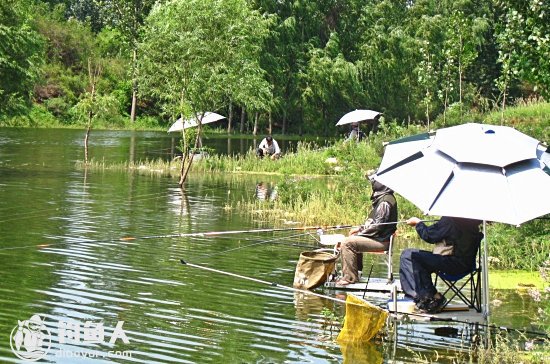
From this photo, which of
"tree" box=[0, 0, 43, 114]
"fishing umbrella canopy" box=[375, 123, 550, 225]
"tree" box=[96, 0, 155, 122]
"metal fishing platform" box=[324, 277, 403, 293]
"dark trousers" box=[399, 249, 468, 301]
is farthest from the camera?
"tree" box=[96, 0, 155, 122]

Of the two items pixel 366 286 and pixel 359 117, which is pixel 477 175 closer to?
pixel 366 286

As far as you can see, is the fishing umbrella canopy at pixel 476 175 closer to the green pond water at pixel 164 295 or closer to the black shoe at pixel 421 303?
the black shoe at pixel 421 303

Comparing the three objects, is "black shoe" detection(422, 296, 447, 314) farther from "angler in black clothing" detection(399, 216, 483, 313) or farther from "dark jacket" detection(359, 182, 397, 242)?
"dark jacket" detection(359, 182, 397, 242)

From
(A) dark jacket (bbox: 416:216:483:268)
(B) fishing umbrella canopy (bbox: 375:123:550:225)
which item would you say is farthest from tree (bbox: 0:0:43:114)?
(A) dark jacket (bbox: 416:216:483:268)

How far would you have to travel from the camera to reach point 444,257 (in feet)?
28.9

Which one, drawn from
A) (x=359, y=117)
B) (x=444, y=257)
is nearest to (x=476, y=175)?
(x=444, y=257)

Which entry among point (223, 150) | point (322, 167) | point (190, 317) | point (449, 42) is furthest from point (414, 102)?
point (190, 317)

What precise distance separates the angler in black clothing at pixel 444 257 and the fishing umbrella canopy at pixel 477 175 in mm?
206

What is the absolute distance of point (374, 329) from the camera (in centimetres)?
865

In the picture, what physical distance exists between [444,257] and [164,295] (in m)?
3.19

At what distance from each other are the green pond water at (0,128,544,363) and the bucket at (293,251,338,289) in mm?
208

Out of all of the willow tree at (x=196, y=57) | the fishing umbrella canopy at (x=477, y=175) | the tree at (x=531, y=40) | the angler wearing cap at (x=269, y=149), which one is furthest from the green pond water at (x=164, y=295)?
the angler wearing cap at (x=269, y=149)

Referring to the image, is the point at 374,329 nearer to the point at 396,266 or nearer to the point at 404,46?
the point at 396,266

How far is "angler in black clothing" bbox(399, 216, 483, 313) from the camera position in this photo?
28.9 feet
